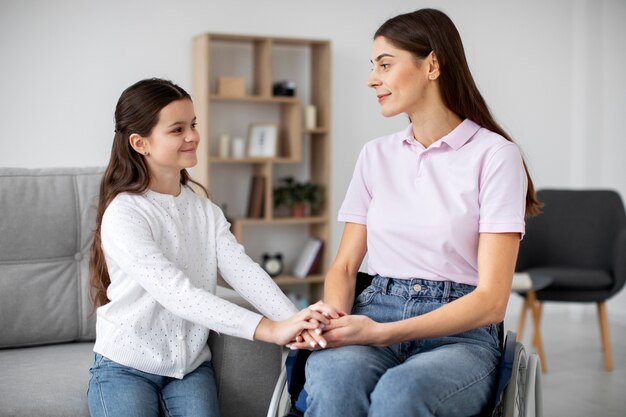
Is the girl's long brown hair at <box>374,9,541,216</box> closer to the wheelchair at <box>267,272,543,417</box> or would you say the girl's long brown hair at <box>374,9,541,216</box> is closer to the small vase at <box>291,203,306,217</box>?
the wheelchair at <box>267,272,543,417</box>

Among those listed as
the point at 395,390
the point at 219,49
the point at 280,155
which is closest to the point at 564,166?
the point at 280,155

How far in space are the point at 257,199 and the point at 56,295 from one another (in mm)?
2514

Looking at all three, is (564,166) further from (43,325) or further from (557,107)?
(43,325)

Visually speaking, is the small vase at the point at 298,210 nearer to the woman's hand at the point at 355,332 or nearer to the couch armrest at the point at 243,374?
the couch armrest at the point at 243,374

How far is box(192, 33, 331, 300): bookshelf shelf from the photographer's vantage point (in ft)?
15.6

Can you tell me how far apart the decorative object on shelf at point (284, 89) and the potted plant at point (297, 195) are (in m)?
0.52

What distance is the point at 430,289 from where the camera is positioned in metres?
1.85

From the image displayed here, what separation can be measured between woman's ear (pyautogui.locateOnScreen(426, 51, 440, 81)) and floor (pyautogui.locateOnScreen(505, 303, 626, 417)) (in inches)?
80.3

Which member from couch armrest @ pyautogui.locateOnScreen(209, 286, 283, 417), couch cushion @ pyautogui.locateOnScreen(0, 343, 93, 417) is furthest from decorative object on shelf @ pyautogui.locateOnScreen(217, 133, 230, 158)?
couch armrest @ pyautogui.locateOnScreen(209, 286, 283, 417)

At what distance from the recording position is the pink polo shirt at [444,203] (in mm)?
1805

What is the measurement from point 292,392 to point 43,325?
0.97 meters

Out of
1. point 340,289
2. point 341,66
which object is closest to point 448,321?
point 340,289

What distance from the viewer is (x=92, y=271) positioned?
6.86 ft

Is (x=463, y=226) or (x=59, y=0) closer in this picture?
(x=463, y=226)
